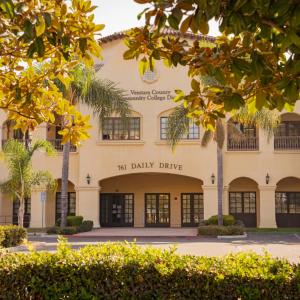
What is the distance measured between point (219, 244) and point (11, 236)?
858cm

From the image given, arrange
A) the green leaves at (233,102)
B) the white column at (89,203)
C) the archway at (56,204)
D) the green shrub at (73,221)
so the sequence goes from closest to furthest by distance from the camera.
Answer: the green leaves at (233,102) → the green shrub at (73,221) → the white column at (89,203) → the archway at (56,204)

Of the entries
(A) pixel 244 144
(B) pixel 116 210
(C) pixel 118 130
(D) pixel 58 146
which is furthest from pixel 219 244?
(D) pixel 58 146

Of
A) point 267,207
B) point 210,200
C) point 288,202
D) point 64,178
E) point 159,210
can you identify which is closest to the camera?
point 64,178

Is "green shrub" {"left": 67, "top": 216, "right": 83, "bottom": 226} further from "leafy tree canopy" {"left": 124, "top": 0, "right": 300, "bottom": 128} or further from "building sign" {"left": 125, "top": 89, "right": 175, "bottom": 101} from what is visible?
"leafy tree canopy" {"left": 124, "top": 0, "right": 300, "bottom": 128}

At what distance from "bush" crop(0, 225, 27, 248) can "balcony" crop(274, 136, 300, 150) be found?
16.5 m

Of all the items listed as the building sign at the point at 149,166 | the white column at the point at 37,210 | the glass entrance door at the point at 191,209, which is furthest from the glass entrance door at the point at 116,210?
the white column at the point at 37,210

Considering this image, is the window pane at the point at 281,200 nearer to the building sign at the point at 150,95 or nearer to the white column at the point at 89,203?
the building sign at the point at 150,95

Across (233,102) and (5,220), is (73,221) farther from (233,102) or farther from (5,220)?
(233,102)

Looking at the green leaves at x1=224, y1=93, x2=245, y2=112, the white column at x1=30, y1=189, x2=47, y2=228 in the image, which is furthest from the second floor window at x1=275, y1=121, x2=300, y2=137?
the green leaves at x1=224, y1=93, x2=245, y2=112

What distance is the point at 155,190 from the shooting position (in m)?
32.7

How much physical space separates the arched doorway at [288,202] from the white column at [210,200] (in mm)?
4402

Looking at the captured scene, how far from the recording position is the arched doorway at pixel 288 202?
31.5 m

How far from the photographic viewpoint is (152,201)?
32.7 m

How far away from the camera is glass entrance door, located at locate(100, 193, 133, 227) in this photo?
107 feet
